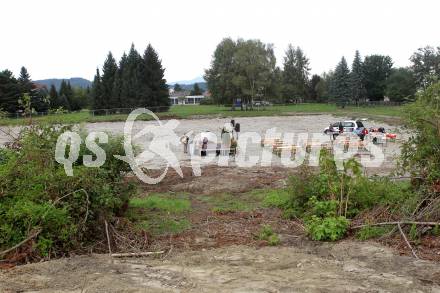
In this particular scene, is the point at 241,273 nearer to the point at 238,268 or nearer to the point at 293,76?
the point at 238,268

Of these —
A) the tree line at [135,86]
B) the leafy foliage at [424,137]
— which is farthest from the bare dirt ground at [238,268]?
the tree line at [135,86]

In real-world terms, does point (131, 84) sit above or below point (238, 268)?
above

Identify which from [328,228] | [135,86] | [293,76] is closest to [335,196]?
[328,228]

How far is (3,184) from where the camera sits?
9.12 m

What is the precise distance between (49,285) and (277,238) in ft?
15.3

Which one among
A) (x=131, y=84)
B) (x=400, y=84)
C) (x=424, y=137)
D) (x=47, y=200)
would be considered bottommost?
(x=47, y=200)

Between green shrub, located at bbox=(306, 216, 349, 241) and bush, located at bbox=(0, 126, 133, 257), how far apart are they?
407cm

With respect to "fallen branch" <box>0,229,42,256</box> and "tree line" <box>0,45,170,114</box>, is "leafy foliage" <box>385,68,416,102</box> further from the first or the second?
"fallen branch" <box>0,229,42,256</box>

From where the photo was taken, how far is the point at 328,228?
985 centimetres

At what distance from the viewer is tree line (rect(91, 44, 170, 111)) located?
79.2m

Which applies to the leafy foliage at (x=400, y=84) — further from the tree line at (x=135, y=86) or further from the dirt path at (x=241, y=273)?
the dirt path at (x=241, y=273)

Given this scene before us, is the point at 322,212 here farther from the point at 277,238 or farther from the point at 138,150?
the point at 138,150

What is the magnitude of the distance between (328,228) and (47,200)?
18.0 feet

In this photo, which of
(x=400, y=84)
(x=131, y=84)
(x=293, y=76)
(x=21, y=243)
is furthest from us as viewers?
(x=293, y=76)
